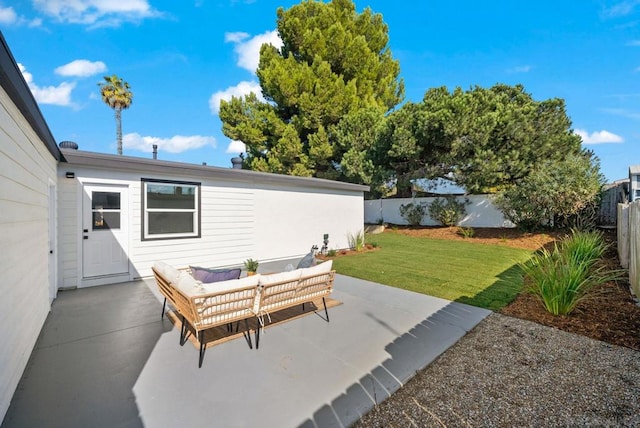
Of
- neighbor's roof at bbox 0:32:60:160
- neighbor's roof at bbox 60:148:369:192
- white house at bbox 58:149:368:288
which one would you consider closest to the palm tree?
neighbor's roof at bbox 60:148:369:192

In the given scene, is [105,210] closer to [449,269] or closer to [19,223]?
[19,223]

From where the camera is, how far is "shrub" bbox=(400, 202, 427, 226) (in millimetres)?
15898

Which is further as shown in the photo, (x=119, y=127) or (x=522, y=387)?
(x=119, y=127)

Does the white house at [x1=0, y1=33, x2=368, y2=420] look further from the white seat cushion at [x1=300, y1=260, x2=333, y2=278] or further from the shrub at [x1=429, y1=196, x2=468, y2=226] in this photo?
the shrub at [x1=429, y1=196, x2=468, y2=226]

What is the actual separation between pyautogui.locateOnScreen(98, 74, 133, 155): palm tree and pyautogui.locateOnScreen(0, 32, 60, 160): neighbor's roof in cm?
2182

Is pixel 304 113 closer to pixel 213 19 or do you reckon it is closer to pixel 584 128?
pixel 213 19

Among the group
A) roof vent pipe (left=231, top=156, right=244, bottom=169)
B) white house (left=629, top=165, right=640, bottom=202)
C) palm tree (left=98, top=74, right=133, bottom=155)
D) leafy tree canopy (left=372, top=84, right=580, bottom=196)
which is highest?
palm tree (left=98, top=74, right=133, bottom=155)

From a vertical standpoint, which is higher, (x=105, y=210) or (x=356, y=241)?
(x=105, y=210)

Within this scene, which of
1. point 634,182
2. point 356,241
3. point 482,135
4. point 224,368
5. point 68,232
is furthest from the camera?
point 482,135

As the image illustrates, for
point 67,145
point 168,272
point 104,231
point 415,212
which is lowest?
point 168,272

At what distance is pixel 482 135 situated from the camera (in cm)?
1133

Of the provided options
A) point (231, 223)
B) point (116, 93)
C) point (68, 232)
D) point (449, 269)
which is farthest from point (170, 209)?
point (116, 93)

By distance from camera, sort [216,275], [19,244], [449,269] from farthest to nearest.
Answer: [449,269] → [216,275] → [19,244]

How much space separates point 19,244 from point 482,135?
1314cm
